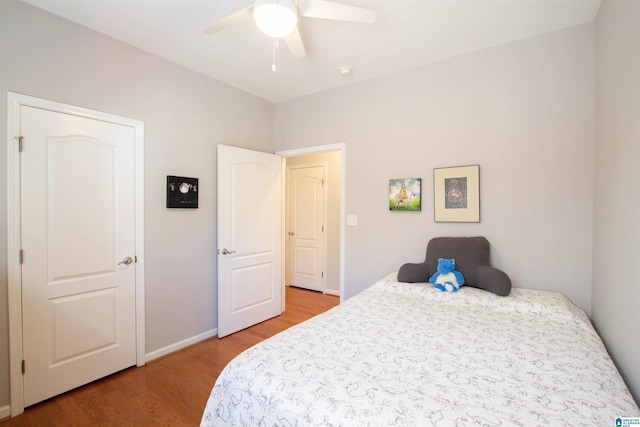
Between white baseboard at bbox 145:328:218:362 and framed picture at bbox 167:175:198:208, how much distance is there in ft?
4.32

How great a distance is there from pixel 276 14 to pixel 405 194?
187 centimetres

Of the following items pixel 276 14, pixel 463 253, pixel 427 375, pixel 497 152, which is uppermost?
pixel 276 14

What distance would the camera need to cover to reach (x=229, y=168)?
3.01m

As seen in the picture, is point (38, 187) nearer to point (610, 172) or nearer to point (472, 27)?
point (472, 27)

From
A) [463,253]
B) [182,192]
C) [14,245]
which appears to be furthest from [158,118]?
[463,253]

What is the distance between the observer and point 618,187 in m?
1.44

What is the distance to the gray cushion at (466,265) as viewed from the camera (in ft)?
6.72

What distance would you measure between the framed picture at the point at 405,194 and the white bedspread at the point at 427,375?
1.18 meters

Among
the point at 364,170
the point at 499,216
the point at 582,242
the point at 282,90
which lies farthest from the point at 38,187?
the point at 582,242

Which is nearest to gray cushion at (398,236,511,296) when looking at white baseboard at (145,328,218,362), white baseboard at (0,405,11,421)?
white baseboard at (145,328,218,362)

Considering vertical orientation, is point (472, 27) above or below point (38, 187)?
above

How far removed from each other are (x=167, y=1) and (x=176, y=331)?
8.80 feet

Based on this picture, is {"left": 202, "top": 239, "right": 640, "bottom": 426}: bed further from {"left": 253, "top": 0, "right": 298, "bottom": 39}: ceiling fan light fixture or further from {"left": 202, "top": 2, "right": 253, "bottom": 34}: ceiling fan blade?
{"left": 202, "top": 2, "right": 253, "bottom": 34}: ceiling fan blade

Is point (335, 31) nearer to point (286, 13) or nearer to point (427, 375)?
point (286, 13)
